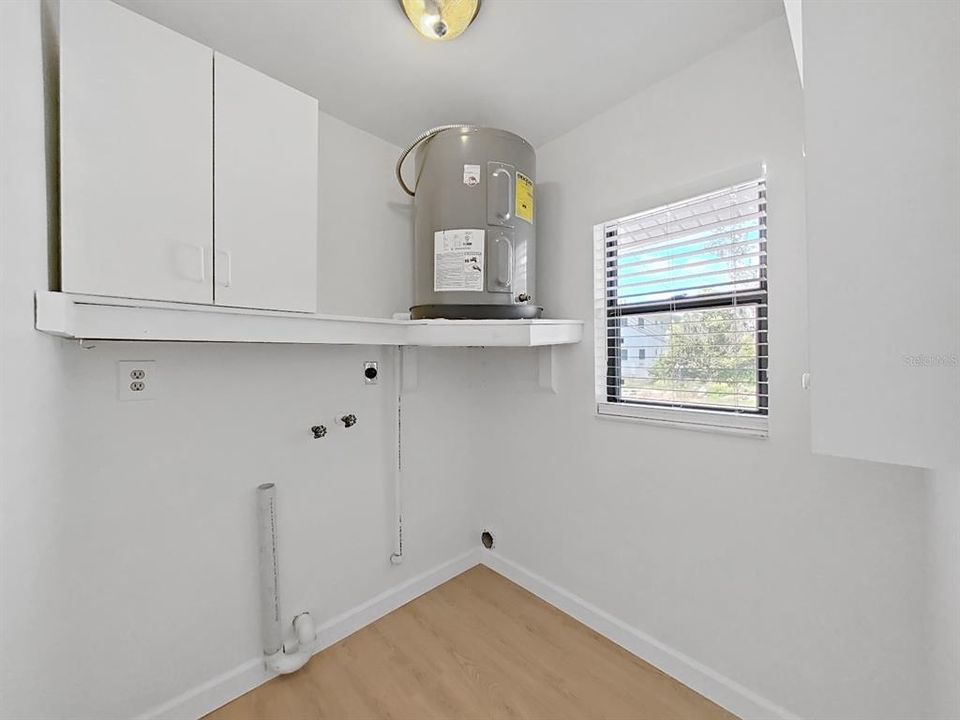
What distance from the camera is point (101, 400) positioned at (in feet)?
3.82

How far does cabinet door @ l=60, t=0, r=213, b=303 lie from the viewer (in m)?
0.88

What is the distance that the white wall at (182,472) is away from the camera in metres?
0.80

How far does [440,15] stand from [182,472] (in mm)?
1655

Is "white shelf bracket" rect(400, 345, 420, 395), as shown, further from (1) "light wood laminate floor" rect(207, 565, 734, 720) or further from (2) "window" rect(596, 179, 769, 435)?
(1) "light wood laminate floor" rect(207, 565, 734, 720)

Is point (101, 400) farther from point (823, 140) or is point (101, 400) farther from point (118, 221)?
point (823, 140)

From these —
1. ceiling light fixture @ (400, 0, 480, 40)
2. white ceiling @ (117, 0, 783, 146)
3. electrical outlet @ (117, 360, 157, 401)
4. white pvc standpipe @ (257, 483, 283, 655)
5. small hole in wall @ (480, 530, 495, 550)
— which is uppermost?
white ceiling @ (117, 0, 783, 146)

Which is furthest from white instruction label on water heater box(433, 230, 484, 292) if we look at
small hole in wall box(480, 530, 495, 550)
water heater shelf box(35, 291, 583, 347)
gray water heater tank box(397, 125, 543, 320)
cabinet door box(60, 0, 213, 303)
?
small hole in wall box(480, 530, 495, 550)

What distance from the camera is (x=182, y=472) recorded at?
130cm

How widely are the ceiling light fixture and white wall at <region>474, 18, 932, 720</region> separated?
0.76m

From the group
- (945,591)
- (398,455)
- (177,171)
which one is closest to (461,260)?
(177,171)

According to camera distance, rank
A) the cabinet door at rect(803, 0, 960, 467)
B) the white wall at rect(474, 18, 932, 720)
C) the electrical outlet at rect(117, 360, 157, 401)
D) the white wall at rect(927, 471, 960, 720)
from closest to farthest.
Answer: the cabinet door at rect(803, 0, 960, 467) → the white wall at rect(927, 471, 960, 720) → the white wall at rect(474, 18, 932, 720) → the electrical outlet at rect(117, 360, 157, 401)

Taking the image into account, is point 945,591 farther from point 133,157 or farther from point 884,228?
point 133,157

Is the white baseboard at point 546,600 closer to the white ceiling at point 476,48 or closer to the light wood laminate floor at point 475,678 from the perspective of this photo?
the light wood laminate floor at point 475,678

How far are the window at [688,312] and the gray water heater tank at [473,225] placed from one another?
424mm
